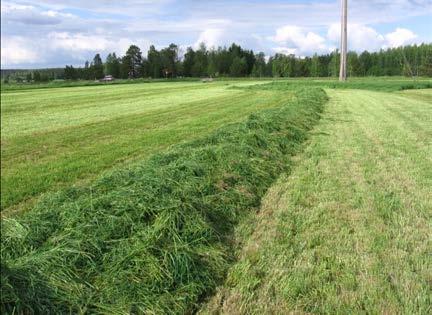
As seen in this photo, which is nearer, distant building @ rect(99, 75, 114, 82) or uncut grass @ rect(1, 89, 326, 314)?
uncut grass @ rect(1, 89, 326, 314)

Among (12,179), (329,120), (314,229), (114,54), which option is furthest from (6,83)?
(114,54)

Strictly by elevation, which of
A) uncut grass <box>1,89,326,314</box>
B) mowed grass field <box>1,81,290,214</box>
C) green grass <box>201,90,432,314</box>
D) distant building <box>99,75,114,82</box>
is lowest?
distant building <box>99,75,114,82</box>

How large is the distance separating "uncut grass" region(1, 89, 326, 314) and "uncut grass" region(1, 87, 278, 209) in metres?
1.78

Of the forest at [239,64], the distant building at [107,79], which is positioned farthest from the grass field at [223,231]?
the forest at [239,64]

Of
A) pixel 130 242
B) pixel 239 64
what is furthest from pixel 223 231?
pixel 239 64

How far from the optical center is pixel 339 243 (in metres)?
4.89

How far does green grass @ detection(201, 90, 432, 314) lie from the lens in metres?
3.75

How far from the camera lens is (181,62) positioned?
113m

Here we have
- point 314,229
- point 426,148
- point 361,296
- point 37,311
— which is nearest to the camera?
point 37,311

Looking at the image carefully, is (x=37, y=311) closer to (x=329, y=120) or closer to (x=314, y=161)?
(x=314, y=161)

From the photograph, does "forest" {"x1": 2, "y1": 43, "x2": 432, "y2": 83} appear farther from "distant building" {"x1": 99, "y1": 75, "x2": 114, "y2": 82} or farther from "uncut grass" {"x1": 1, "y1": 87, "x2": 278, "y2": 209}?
"uncut grass" {"x1": 1, "y1": 87, "x2": 278, "y2": 209}

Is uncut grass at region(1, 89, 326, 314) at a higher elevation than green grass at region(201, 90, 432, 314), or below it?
higher

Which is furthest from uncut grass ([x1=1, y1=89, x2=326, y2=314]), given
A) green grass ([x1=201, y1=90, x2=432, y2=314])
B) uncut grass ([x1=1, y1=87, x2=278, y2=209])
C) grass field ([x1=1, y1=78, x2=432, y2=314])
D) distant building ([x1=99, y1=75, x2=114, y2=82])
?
distant building ([x1=99, y1=75, x2=114, y2=82])

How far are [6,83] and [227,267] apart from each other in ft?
158
